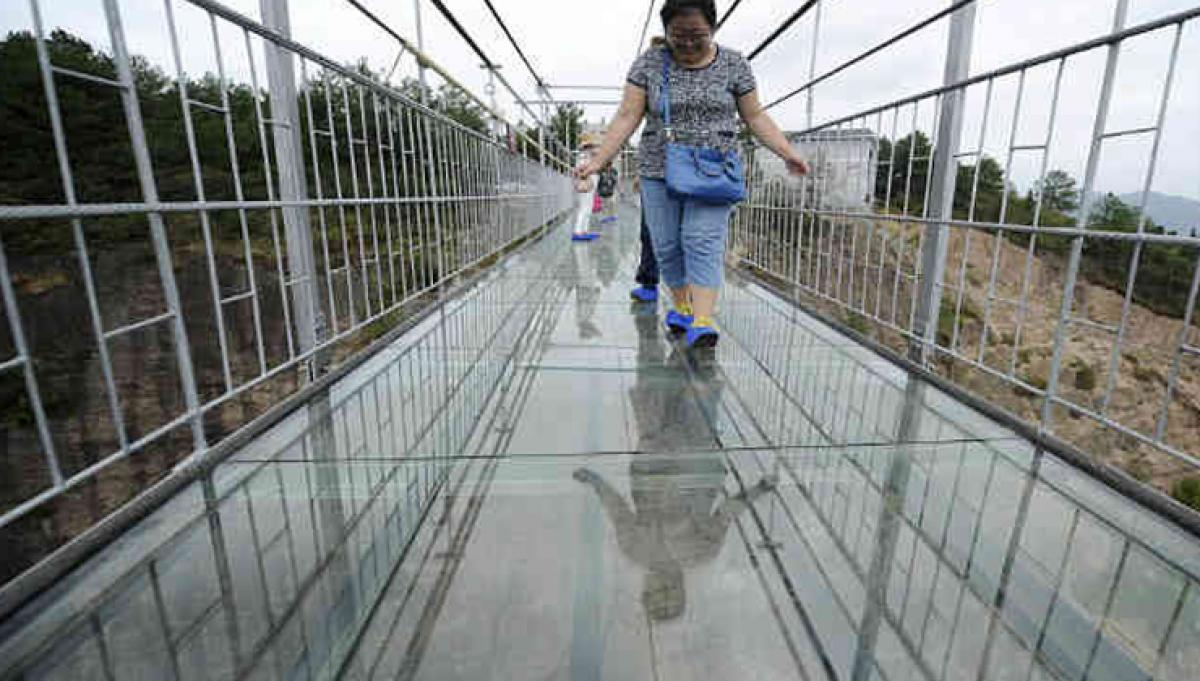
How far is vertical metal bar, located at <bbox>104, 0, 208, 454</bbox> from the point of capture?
1.12m

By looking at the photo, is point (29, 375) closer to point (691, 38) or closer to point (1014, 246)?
point (691, 38)

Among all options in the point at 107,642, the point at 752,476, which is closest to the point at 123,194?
the point at 107,642

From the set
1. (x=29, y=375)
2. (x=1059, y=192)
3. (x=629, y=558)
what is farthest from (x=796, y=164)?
(x=29, y=375)

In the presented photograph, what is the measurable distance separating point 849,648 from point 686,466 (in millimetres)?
595

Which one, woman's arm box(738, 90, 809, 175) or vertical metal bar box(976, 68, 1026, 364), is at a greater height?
woman's arm box(738, 90, 809, 175)

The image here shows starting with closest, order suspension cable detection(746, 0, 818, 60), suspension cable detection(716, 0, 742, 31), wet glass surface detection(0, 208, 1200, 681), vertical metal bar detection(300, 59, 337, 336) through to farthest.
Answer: wet glass surface detection(0, 208, 1200, 681) < vertical metal bar detection(300, 59, 337, 336) < suspension cable detection(746, 0, 818, 60) < suspension cable detection(716, 0, 742, 31)

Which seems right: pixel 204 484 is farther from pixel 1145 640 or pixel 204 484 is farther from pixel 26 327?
pixel 1145 640

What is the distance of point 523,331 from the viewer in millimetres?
2752

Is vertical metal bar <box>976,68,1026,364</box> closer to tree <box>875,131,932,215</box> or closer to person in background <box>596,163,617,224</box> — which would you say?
tree <box>875,131,932,215</box>

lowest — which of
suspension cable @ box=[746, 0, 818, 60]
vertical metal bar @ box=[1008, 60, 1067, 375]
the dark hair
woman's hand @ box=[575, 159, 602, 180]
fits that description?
vertical metal bar @ box=[1008, 60, 1067, 375]

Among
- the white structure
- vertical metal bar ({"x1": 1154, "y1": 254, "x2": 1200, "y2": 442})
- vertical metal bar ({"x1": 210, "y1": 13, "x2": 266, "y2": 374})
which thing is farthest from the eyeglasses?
vertical metal bar ({"x1": 1154, "y1": 254, "x2": 1200, "y2": 442})

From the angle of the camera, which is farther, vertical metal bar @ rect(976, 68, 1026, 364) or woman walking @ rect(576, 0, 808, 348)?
woman walking @ rect(576, 0, 808, 348)

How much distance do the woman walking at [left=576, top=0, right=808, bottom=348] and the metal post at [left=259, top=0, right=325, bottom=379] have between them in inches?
42.5

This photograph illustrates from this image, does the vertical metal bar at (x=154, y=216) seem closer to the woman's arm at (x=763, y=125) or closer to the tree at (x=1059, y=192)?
the woman's arm at (x=763, y=125)
